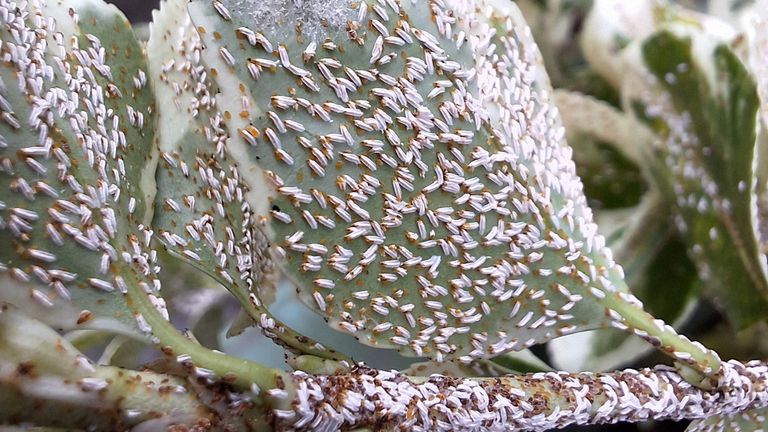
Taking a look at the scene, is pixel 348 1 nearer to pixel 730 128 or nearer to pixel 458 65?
pixel 458 65

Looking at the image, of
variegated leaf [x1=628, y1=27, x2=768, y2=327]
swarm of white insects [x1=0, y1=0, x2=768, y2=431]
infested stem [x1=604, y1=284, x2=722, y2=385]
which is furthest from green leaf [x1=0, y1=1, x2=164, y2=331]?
variegated leaf [x1=628, y1=27, x2=768, y2=327]

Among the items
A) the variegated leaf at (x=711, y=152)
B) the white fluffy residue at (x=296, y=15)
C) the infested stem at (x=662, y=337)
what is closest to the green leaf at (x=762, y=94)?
the variegated leaf at (x=711, y=152)

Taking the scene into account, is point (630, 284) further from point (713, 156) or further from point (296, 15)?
point (296, 15)

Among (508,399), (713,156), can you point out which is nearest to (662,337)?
(508,399)

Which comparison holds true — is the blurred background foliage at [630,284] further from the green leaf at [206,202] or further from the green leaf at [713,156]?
the green leaf at [206,202]

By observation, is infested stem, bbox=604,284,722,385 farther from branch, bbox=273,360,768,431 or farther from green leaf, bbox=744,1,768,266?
green leaf, bbox=744,1,768,266

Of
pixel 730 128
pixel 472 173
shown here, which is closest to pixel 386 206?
pixel 472 173
